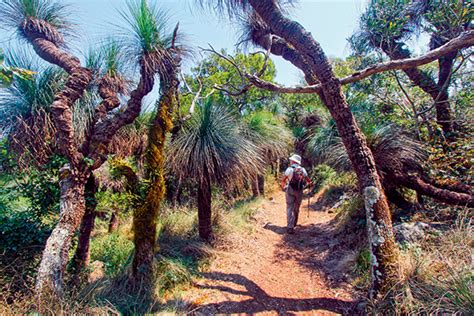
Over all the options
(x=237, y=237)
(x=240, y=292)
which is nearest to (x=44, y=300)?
(x=240, y=292)

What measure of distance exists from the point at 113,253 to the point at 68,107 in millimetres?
3135

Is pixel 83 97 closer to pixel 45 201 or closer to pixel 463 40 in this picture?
pixel 45 201

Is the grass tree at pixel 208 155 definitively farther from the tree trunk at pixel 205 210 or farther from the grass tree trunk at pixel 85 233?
the grass tree trunk at pixel 85 233

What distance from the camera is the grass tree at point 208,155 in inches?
172

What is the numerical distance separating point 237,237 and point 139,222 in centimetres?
256

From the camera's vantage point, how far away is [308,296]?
10.7ft

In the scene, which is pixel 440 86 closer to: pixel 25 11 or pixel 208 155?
pixel 208 155

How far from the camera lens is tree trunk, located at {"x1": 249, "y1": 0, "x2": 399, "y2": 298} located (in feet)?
8.37

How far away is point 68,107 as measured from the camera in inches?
118

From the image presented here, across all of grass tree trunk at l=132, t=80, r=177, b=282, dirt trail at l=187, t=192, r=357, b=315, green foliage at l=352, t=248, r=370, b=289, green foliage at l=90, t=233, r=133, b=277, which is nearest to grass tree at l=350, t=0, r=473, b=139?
green foliage at l=352, t=248, r=370, b=289

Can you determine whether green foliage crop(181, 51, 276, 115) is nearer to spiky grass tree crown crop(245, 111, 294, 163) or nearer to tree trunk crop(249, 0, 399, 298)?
spiky grass tree crown crop(245, 111, 294, 163)

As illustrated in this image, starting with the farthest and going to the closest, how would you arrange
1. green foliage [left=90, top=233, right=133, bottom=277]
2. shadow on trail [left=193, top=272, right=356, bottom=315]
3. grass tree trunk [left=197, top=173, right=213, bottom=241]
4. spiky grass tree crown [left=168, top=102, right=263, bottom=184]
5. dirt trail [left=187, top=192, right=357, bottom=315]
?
grass tree trunk [left=197, top=173, right=213, bottom=241] < spiky grass tree crown [left=168, top=102, right=263, bottom=184] < green foliage [left=90, top=233, right=133, bottom=277] < dirt trail [left=187, top=192, right=357, bottom=315] < shadow on trail [left=193, top=272, right=356, bottom=315]

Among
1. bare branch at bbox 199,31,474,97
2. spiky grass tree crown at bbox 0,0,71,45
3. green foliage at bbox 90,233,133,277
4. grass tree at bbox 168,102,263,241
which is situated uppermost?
spiky grass tree crown at bbox 0,0,71,45

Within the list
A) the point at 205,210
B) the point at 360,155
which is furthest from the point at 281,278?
the point at 360,155
